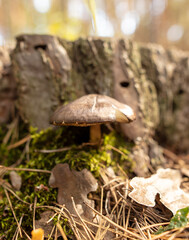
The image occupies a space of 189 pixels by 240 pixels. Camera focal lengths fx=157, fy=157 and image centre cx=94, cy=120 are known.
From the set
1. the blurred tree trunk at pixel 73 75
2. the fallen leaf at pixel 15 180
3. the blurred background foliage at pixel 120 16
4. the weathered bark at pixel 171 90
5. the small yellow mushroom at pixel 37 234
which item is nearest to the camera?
the small yellow mushroom at pixel 37 234

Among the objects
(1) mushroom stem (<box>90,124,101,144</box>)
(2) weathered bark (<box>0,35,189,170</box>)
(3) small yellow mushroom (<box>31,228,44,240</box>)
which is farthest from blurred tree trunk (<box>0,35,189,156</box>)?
(3) small yellow mushroom (<box>31,228,44,240</box>)

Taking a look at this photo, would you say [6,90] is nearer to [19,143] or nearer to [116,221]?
[19,143]

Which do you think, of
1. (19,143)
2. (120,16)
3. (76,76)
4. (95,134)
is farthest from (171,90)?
(120,16)

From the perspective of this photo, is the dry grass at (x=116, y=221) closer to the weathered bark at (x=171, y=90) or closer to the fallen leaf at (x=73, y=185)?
the fallen leaf at (x=73, y=185)

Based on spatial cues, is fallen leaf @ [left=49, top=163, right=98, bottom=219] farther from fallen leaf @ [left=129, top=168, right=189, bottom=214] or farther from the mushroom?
the mushroom

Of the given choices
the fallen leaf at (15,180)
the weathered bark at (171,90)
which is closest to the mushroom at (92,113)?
the fallen leaf at (15,180)

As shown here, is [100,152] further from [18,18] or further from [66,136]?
[18,18]
